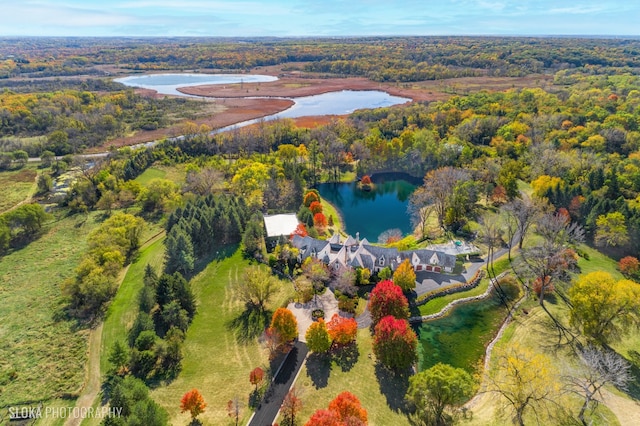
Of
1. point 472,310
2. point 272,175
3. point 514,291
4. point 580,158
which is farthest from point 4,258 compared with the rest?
point 580,158

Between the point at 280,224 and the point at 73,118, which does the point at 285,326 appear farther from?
the point at 73,118

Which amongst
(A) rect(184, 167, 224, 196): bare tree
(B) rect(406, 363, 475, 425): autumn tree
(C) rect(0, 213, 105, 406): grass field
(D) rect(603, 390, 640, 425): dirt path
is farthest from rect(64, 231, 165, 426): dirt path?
(D) rect(603, 390, 640, 425): dirt path

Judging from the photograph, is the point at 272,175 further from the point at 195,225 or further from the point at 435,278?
the point at 435,278

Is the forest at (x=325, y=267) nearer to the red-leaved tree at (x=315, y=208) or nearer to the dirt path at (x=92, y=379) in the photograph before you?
the red-leaved tree at (x=315, y=208)

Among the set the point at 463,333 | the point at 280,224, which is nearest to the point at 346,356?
the point at 463,333

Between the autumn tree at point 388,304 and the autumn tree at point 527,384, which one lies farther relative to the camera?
the autumn tree at point 388,304

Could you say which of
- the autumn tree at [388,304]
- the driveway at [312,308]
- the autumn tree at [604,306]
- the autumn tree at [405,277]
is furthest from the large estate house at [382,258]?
the autumn tree at [604,306]

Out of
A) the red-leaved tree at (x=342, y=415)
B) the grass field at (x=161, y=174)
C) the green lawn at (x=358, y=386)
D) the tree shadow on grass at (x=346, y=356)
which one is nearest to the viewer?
the red-leaved tree at (x=342, y=415)
